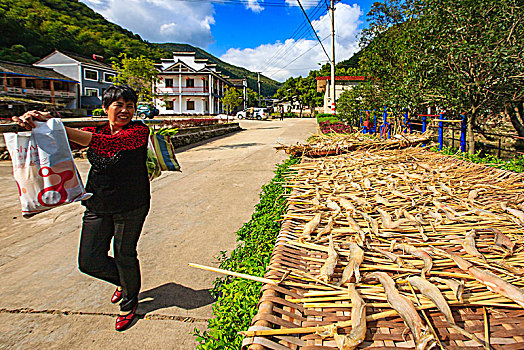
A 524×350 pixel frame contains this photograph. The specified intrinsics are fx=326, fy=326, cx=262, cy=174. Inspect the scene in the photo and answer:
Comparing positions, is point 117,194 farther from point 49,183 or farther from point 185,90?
point 185,90

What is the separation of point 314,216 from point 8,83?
40.3 m

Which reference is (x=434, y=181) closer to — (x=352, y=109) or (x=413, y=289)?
(x=413, y=289)

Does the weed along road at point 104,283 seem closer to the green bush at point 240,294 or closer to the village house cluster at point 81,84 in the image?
the green bush at point 240,294

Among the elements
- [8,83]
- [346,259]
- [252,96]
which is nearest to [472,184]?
[346,259]

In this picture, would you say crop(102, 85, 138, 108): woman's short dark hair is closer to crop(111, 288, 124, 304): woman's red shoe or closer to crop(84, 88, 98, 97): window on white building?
crop(111, 288, 124, 304): woman's red shoe

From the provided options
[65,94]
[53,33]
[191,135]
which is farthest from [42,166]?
[53,33]

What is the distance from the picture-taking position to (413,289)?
4.29ft

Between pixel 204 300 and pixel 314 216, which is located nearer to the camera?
pixel 314 216

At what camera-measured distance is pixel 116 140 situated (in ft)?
7.13

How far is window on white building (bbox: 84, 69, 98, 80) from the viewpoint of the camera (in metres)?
40.2

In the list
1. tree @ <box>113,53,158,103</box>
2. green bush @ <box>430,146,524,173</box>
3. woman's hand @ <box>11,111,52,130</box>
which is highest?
tree @ <box>113,53,158,103</box>

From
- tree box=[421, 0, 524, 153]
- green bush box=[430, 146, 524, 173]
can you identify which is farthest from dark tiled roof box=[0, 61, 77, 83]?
green bush box=[430, 146, 524, 173]

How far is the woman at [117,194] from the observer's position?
7.13 feet

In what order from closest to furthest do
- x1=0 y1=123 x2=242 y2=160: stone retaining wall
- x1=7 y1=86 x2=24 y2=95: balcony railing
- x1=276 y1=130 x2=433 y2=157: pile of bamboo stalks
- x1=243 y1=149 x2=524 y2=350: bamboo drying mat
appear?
x1=243 y1=149 x2=524 y2=350: bamboo drying mat
x1=276 y1=130 x2=433 y2=157: pile of bamboo stalks
x1=0 y1=123 x2=242 y2=160: stone retaining wall
x1=7 y1=86 x2=24 y2=95: balcony railing
